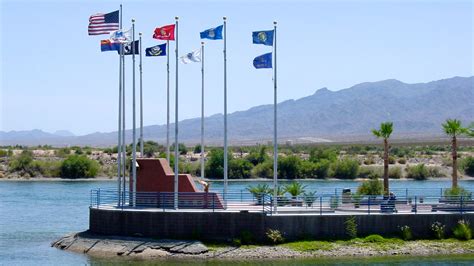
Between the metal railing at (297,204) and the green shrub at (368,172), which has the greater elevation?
the green shrub at (368,172)

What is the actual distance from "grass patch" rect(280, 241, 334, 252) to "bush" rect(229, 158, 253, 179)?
69413 millimetres

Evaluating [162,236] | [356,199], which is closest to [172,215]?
[162,236]

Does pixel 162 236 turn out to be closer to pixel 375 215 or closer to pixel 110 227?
pixel 110 227

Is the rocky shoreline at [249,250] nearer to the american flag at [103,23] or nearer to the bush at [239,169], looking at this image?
the american flag at [103,23]

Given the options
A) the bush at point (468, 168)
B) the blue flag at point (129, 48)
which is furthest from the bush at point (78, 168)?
the blue flag at point (129, 48)

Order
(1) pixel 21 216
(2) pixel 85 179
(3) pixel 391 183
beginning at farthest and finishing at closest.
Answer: (2) pixel 85 179, (3) pixel 391 183, (1) pixel 21 216

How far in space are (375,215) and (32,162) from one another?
84.8 m

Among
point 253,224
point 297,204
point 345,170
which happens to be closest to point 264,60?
point 253,224

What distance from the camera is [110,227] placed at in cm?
4475

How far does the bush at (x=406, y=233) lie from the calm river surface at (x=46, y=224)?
188cm

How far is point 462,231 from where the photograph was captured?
44.1 metres

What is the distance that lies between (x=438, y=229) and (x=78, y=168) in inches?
3065

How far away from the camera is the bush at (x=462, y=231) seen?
44094 mm

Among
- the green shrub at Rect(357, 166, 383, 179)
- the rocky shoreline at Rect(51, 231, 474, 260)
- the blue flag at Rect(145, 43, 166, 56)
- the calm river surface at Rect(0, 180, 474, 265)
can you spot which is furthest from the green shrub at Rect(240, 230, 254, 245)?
the green shrub at Rect(357, 166, 383, 179)
